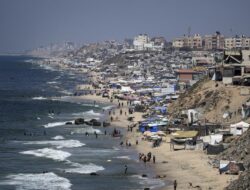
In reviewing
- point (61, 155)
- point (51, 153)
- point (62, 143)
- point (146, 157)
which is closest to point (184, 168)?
point (146, 157)

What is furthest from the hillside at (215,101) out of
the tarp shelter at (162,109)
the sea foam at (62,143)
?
the sea foam at (62,143)

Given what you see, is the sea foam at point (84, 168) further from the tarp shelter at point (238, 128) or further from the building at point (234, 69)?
the building at point (234, 69)

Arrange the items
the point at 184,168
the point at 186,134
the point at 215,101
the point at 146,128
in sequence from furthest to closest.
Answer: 1. the point at 215,101
2. the point at 146,128
3. the point at 186,134
4. the point at 184,168

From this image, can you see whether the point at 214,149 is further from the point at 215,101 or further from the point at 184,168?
the point at 215,101

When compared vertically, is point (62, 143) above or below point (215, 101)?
below

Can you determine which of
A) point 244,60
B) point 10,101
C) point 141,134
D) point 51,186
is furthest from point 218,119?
point 10,101

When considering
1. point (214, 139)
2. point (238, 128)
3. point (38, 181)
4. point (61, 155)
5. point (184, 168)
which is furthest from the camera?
point (61, 155)
